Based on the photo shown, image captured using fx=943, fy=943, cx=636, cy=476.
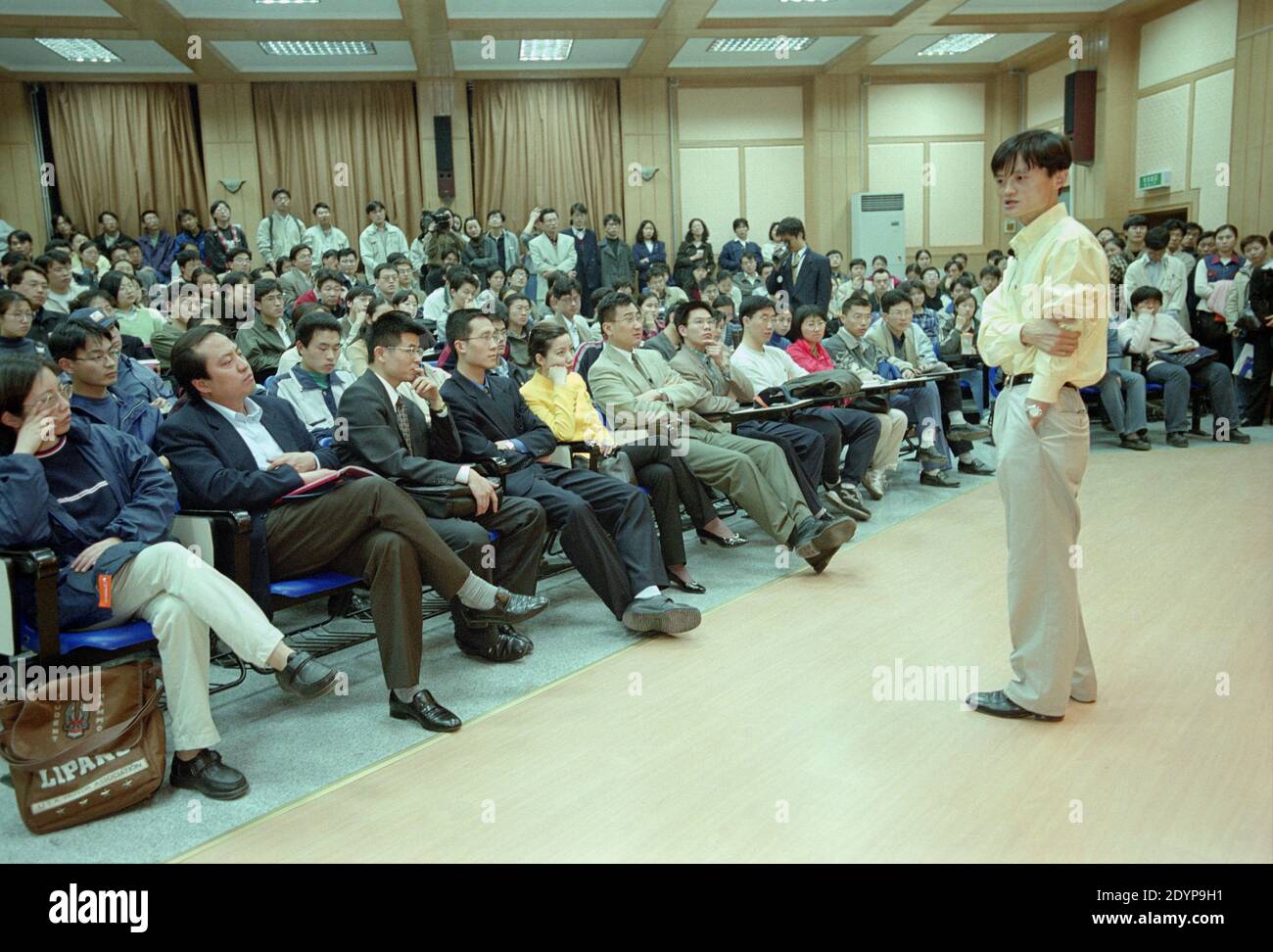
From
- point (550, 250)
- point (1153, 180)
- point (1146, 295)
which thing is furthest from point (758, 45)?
point (1146, 295)

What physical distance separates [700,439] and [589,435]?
63cm

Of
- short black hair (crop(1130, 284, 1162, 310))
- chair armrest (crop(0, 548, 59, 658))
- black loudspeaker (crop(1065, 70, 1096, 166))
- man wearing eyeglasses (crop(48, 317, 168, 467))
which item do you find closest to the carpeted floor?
chair armrest (crop(0, 548, 59, 658))

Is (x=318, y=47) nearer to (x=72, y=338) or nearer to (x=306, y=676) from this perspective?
(x=72, y=338)

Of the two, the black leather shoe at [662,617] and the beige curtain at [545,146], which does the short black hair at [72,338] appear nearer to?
the black leather shoe at [662,617]

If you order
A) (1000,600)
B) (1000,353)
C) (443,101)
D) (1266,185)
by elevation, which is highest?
(443,101)

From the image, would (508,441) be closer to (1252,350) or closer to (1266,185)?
(1252,350)

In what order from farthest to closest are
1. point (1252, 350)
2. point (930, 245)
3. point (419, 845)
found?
point (930, 245) < point (1252, 350) < point (419, 845)

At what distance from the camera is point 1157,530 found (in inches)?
171

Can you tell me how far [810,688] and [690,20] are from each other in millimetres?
8236

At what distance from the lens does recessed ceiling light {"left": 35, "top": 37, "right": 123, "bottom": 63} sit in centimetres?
937

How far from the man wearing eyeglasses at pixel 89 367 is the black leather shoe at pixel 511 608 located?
105 cm

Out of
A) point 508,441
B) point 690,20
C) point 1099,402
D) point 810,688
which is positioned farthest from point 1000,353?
point 690,20

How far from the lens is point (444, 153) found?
1103 centimetres

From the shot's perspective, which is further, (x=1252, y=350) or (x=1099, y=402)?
(x=1252, y=350)
